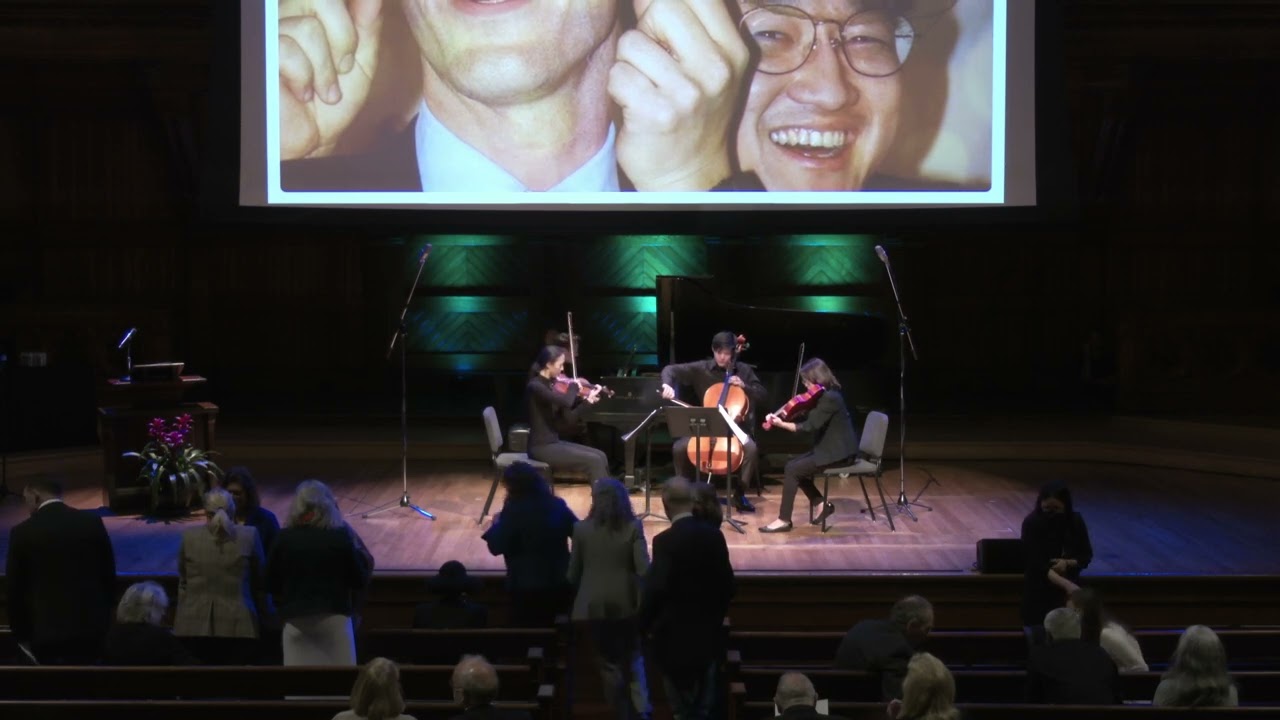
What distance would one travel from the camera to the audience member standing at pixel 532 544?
5.77 meters

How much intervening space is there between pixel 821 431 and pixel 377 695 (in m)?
4.78

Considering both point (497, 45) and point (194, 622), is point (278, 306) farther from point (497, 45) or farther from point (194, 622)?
point (194, 622)

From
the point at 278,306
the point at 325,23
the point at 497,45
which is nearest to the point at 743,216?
the point at 497,45

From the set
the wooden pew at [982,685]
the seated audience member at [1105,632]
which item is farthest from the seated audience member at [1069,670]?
the seated audience member at [1105,632]

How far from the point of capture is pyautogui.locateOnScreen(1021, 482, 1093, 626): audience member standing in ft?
20.8


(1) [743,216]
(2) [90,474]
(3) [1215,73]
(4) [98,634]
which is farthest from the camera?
(3) [1215,73]

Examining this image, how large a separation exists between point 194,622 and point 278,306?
8273 mm

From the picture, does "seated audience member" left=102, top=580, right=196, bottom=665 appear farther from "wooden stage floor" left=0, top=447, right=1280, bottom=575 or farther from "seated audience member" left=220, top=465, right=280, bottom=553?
"wooden stage floor" left=0, top=447, right=1280, bottom=575

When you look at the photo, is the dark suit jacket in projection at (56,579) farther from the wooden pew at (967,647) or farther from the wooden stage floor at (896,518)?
the wooden pew at (967,647)

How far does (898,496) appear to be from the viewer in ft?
31.7

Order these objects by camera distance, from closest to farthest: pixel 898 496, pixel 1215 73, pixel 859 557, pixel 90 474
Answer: pixel 859 557, pixel 898 496, pixel 90 474, pixel 1215 73

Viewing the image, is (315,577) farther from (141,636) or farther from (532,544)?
(532,544)

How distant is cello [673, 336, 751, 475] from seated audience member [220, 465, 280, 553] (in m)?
3.11

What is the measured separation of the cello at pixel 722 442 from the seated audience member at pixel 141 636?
3.85 metres
